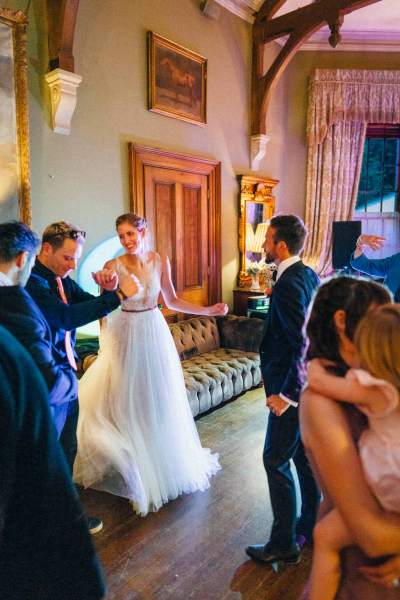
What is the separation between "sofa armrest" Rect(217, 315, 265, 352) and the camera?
4.87m

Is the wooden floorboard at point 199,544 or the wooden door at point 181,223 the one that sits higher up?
the wooden door at point 181,223

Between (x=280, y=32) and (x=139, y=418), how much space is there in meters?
4.88

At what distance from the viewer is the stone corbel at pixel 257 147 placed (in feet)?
18.3

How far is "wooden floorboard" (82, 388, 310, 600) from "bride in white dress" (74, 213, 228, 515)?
0.12m

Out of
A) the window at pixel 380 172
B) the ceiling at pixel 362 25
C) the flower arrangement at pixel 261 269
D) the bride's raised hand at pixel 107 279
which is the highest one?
the ceiling at pixel 362 25

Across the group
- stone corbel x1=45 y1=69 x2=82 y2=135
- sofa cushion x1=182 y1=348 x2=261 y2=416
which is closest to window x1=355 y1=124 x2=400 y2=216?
sofa cushion x1=182 y1=348 x2=261 y2=416

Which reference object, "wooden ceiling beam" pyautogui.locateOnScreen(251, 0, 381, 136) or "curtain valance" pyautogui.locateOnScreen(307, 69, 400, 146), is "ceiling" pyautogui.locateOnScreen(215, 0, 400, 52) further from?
"curtain valance" pyautogui.locateOnScreen(307, 69, 400, 146)

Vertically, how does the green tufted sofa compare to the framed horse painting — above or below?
below

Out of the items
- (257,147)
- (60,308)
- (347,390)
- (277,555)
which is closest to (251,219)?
(257,147)

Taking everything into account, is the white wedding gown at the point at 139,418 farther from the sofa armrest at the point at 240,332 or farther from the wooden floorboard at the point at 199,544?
the sofa armrest at the point at 240,332

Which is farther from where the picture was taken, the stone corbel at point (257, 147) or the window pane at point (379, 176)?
the window pane at point (379, 176)

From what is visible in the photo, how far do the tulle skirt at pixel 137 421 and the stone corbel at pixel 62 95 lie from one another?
1697 mm

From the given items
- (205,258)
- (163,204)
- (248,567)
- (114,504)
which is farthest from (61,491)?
(205,258)

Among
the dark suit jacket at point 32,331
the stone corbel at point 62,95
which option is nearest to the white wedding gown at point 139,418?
the dark suit jacket at point 32,331
